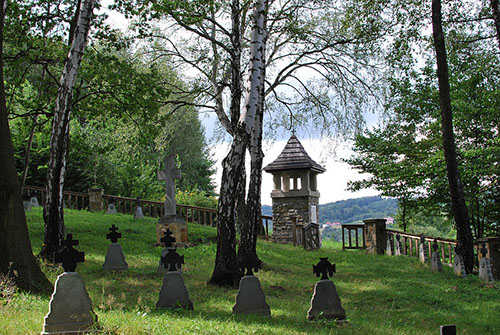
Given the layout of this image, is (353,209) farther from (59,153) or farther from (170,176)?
(59,153)

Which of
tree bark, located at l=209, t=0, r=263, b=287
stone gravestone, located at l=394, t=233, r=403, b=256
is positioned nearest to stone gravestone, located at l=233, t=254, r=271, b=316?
tree bark, located at l=209, t=0, r=263, b=287

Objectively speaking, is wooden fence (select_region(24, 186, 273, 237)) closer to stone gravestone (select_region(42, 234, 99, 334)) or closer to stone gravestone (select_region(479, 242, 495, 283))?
stone gravestone (select_region(479, 242, 495, 283))

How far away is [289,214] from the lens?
2392 centimetres

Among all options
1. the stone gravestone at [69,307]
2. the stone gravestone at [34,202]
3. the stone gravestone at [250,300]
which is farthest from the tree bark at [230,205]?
the stone gravestone at [34,202]

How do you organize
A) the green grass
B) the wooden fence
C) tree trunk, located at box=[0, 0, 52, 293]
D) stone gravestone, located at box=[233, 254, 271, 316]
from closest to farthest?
the green grass, stone gravestone, located at box=[233, 254, 271, 316], tree trunk, located at box=[0, 0, 52, 293], the wooden fence

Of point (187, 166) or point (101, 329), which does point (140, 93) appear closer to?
point (101, 329)

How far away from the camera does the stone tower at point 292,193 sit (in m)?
23.7

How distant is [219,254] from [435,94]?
43.7 feet

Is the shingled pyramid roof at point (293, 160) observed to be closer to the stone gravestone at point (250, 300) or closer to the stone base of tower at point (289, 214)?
the stone base of tower at point (289, 214)

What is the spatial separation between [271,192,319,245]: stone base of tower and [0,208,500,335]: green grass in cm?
538

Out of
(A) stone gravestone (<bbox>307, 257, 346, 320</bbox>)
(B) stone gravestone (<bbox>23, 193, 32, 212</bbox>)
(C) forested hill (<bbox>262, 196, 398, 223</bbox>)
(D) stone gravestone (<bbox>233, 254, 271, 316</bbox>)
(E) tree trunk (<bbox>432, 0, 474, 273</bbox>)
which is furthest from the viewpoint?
(C) forested hill (<bbox>262, 196, 398, 223</bbox>)

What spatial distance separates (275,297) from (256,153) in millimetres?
4334

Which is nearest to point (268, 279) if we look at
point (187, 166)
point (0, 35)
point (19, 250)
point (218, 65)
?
point (19, 250)

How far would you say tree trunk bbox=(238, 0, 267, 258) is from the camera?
11.2m
